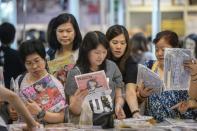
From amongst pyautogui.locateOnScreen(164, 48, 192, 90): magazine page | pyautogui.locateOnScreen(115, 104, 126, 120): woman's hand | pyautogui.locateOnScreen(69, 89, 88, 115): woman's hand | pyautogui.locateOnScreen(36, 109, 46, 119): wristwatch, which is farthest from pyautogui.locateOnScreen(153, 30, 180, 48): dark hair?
pyautogui.locateOnScreen(36, 109, 46, 119): wristwatch

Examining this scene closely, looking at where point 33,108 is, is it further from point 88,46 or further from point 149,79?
point 149,79

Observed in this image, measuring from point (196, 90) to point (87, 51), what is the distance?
707mm

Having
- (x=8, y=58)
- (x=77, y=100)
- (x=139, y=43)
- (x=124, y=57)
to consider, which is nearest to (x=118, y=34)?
(x=124, y=57)

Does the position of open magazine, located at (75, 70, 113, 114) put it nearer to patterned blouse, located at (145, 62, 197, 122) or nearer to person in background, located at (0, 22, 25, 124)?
patterned blouse, located at (145, 62, 197, 122)

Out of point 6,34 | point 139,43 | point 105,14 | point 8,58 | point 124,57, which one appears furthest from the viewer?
point 105,14

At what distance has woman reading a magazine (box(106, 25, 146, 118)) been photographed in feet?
9.50

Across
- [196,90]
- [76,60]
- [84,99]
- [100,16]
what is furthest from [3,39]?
[100,16]

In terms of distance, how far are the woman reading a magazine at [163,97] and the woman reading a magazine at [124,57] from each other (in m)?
0.10

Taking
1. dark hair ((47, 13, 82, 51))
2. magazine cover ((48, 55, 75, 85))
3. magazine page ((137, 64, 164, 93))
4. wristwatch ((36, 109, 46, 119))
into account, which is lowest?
wristwatch ((36, 109, 46, 119))

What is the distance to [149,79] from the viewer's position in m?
2.76

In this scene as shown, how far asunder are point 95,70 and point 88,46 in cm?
16

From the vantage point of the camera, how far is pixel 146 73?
2.74m

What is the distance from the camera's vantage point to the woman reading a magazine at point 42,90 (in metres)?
2.55

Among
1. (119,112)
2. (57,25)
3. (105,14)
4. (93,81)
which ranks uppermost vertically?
(105,14)
